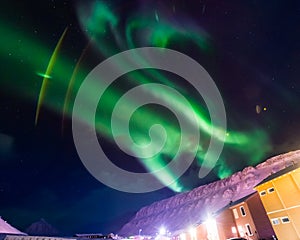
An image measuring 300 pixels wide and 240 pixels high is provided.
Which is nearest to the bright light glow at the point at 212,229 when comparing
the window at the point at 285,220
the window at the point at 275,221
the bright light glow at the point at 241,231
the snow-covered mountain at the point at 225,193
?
the bright light glow at the point at 241,231

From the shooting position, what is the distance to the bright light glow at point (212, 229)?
3231 cm

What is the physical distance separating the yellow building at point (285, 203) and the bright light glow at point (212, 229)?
12.8m

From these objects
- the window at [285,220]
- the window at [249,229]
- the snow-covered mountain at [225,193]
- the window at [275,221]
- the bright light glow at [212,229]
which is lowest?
the window at [285,220]

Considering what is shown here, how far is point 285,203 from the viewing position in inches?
807

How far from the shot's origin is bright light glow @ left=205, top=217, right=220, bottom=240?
3231cm

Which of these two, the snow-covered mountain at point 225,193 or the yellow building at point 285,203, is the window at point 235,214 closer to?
the yellow building at point 285,203

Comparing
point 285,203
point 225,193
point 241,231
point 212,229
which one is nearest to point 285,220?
point 285,203

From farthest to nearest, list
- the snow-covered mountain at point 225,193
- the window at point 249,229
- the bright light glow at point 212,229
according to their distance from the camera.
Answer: the snow-covered mountain at point 225,193 → the bright light glow at point 212,229 → the window at point 249,229

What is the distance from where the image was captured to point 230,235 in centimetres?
3048

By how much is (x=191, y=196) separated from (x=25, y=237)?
14098 cm

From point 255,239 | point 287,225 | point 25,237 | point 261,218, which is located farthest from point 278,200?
point 25,237

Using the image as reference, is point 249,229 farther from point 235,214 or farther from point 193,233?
point 193,233

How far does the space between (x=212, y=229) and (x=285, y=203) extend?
1674 centimetres

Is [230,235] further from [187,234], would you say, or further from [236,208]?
[187,234]
